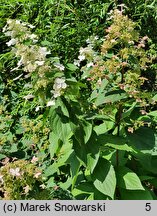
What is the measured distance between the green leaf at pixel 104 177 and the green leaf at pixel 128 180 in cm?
10

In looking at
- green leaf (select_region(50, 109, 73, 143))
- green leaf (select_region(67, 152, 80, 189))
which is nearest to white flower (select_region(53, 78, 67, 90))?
green leaf (select_region(50, 109, 73, 143))

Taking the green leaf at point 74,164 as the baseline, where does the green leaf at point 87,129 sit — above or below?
above

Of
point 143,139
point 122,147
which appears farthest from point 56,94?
point 143,139

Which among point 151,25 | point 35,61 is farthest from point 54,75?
point 151,25

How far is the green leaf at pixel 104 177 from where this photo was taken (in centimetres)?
186

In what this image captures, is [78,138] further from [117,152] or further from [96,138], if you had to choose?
[117,152]

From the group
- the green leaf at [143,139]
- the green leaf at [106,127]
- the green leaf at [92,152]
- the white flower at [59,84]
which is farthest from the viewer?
the green leaf at [106,127]

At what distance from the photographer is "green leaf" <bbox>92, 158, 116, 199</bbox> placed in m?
1.86

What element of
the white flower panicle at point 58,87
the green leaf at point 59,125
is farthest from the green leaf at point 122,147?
the white flower panicle at point 58,87

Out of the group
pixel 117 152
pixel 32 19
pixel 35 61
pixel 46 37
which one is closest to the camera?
pixel 35 61

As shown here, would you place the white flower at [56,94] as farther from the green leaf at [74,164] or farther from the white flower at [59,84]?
the green leaf at [74,164]

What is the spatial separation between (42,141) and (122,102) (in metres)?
0.68

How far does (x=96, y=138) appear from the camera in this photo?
6.30 ft

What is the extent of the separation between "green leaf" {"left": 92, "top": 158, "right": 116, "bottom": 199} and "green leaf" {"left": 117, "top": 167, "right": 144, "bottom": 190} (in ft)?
0.32
